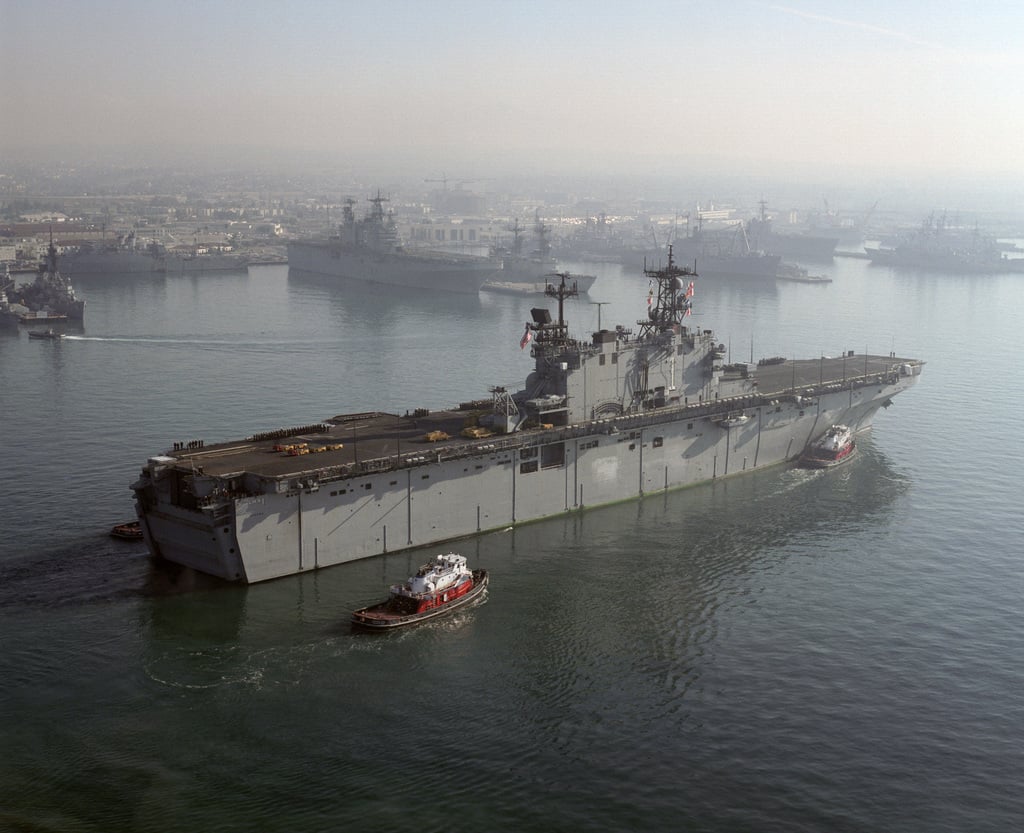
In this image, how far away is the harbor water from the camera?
2289cm

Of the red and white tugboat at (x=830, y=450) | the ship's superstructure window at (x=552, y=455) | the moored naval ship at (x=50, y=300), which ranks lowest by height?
the red and white tugboat at (x=830, y=450)

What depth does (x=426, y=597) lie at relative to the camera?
104 feet

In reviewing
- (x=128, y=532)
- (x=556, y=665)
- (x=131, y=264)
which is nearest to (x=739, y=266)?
(x=131, y=264)

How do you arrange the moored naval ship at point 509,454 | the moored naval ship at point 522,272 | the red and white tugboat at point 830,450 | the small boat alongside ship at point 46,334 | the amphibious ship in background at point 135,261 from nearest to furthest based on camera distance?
the moored naval ship at point 509,454 < the red and white tugboat at point 830,450 < the small boat alongside ship at point 46,334 < the moored naval ship at point 522,272 < the amphibious ship in background at point 135,261

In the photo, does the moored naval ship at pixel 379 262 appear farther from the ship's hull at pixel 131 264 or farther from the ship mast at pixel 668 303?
the ship mast at pixel 668 303

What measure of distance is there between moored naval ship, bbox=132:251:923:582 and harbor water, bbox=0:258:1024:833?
1047 millimetres

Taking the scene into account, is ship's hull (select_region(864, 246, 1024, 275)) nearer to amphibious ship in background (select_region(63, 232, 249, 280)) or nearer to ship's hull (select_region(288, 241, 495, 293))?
ship's hull (select_region(288, 241, 495, 293))

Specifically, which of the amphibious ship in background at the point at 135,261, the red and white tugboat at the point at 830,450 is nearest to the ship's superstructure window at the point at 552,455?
the red and white tugboat at the point at 830,450

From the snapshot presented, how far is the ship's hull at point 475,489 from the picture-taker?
110 ft

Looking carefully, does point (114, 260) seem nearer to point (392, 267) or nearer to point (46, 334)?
point (392, 267)

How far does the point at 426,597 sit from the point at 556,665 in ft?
15.5

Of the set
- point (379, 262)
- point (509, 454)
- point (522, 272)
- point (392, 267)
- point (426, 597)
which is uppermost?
point (379, 262)

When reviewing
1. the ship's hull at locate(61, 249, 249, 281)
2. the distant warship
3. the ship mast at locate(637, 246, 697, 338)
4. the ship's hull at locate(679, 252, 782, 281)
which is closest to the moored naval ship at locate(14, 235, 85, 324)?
the ship's hull at locate(61, 249, 249, 281)

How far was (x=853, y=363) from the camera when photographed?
2394 inches
